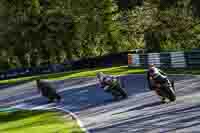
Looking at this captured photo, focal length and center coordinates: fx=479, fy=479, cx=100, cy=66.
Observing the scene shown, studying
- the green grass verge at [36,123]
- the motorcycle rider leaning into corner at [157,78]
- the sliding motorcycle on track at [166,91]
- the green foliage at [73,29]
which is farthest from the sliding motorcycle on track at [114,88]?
the green foliage at [73,29]

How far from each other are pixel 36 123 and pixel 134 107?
4.14 m

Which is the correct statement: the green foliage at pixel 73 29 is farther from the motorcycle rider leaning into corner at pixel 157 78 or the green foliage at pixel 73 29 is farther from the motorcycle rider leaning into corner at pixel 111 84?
the motorcycle rider leaning into corner at pixel 157 78

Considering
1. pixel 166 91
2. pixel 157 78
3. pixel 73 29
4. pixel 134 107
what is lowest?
pixel 73 29

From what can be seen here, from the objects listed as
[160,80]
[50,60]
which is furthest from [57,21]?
[160,80]

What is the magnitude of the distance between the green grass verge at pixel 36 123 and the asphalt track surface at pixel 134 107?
0.70 metres

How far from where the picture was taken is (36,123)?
20000 mm

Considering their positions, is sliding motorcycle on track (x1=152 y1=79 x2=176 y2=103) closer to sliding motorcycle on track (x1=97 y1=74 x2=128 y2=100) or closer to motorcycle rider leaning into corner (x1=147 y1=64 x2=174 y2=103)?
motorcycle rider leaning into corner (x1=147 y1=64 x2=174 y2=103)

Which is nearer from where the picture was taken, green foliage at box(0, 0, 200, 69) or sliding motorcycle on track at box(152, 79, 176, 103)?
sliding motorcycle on track at box(152, 79, 176, 103)

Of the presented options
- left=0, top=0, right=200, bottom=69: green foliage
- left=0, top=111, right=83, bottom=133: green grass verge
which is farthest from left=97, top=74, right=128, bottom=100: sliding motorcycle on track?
left=0, top=0, right=200, bottom=69: green foliage

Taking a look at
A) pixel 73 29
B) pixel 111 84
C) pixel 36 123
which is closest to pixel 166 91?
pixel 111 84

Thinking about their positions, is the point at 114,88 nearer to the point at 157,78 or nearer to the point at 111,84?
the point at 111,84

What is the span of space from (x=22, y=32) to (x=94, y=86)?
33.3 m

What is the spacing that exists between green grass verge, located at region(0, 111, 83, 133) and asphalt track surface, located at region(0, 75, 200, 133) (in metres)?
0.70

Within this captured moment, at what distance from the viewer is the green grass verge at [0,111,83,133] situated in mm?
17328
